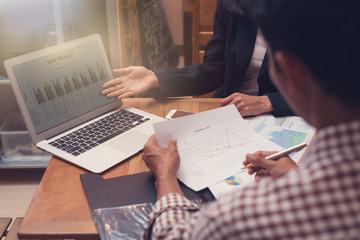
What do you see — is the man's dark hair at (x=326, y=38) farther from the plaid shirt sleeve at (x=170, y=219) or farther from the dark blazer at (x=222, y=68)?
the dark blazer at (x=222, y=68)

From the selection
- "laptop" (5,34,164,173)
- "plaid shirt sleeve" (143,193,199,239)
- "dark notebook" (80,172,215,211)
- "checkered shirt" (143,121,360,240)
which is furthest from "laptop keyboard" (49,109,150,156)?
"checkered shirt" (143,121,360,240)

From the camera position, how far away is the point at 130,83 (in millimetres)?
1240

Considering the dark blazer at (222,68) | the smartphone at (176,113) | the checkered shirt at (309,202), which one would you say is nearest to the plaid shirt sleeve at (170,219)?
the checkered shirt at (309,202)

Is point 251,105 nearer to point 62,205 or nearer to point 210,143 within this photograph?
point 210,143

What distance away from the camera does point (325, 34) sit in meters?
0.40

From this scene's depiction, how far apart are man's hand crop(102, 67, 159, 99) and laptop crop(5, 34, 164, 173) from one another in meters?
0.03

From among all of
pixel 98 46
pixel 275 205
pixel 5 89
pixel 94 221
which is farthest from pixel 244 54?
pixel 5 89

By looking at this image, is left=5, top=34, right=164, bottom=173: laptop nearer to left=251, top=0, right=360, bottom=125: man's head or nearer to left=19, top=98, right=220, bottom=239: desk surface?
left=19, top=98, right=220, bottom=239: desk surface

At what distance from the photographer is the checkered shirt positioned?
39 centimetres

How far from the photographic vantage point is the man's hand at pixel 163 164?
744 millimetres

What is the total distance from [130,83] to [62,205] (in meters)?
0.57

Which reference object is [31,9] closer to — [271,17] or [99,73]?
[99,73]

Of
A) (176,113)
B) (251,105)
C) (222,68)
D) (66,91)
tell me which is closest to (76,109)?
(66,91)

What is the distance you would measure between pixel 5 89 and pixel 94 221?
1707 millimetres
